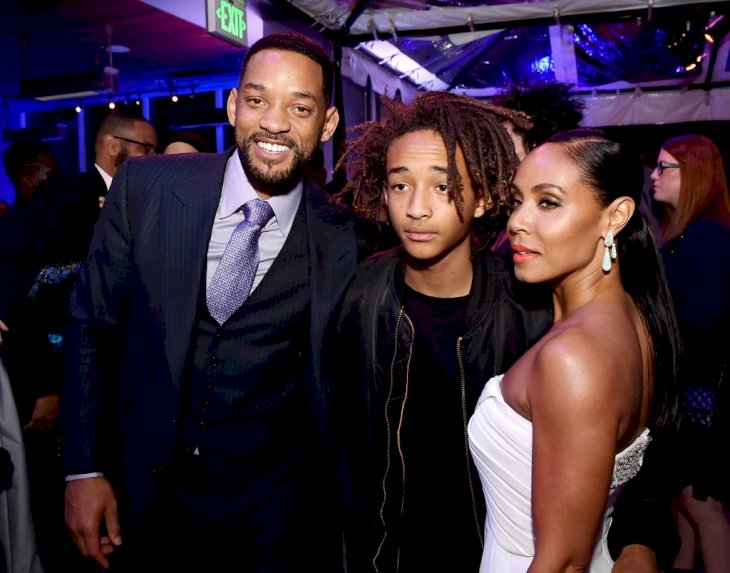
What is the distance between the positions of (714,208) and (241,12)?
3.90 meters

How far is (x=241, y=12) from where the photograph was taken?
534 cm

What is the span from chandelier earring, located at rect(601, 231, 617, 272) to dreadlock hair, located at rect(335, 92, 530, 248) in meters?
0.50

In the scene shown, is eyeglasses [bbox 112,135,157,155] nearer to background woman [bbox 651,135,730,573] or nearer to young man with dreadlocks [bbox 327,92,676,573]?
young man with dreadlocks [bbox 327,92,676,573]

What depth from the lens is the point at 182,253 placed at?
2.03m

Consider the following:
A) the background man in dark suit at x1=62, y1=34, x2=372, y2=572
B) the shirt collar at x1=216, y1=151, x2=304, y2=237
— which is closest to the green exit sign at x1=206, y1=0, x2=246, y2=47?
the background man in dark suit at x1=62, y1=34, x2=372, y2=572

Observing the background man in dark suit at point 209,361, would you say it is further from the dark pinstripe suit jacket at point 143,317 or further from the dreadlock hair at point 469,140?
the dreadlock hair at point 469,140

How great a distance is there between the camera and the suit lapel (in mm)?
1976

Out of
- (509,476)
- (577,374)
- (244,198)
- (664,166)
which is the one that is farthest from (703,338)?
(244,198)

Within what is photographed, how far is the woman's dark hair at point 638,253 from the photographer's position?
5.16 feet

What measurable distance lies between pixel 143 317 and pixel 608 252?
1.39m

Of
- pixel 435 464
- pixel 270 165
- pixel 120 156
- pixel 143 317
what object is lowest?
pixel 435 464

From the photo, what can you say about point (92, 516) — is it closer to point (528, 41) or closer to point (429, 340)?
point (429, 340)

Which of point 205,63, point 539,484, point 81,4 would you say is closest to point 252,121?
point 539,484

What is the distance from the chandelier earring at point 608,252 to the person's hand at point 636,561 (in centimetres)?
73
